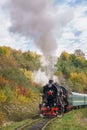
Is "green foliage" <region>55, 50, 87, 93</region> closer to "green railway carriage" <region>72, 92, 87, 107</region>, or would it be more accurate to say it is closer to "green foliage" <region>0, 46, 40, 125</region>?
"green foliage" <region>0, 46, 40, 125</region>

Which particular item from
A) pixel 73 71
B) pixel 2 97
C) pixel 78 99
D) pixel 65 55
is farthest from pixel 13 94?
pixel 65 55

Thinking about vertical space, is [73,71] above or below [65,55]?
below

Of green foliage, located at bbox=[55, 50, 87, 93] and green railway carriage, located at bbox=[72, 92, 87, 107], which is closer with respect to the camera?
green railway carriage, located at bbox=[72, 92, 87, 107]

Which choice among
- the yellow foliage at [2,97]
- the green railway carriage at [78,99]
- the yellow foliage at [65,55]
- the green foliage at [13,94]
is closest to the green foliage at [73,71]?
the yellow foliage at [65,55]

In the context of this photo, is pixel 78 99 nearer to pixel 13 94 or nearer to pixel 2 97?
pixel 13 94

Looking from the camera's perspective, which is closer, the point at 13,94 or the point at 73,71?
the point at 13,94

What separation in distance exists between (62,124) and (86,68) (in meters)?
101

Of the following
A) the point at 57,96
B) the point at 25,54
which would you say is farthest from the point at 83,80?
the point at 57,96

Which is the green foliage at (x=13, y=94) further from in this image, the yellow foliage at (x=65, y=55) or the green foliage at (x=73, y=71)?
the yellow foliage at (x=65, y=55)

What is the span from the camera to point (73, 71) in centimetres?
11575

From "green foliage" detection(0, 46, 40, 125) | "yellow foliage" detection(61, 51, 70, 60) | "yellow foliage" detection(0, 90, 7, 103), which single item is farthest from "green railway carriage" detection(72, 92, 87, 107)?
"yellow foliage" detection(61, 51, 70, 60)

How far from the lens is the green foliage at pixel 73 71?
94156mm

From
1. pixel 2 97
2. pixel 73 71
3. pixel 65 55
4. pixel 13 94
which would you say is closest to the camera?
pixel 2 97

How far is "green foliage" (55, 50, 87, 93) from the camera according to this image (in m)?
94.2
